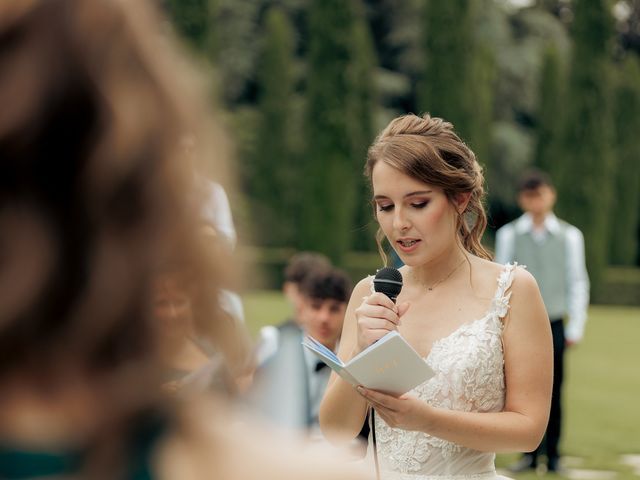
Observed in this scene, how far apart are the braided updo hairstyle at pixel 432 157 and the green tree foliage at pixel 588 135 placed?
28.1 meters

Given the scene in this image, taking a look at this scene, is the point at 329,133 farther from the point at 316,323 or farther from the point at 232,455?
the point at 232,455

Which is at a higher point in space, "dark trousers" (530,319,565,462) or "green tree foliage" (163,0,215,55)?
"green tree foliage" (163,0,215,55)

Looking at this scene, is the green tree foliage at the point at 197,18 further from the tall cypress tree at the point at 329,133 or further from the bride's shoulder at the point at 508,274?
the bride's shoulder at the point at 508,274

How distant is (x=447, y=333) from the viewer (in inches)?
124

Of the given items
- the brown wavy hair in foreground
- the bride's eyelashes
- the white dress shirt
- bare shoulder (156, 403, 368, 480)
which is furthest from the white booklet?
the white dress shirt

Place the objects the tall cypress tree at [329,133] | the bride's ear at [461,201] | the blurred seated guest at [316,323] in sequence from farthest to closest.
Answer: the tall cypress tree at [329,133] < the blurred seated guest at [316,323] < the bride's ear at [461,201]

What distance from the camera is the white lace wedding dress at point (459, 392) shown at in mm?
3078

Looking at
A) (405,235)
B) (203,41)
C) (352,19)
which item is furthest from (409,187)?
(352,19)

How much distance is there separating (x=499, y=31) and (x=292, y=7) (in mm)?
8381

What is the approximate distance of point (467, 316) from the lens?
3.17 m

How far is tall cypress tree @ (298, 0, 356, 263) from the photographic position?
98.5ft

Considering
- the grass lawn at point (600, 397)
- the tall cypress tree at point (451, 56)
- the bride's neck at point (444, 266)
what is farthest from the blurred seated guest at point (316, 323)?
the tall cypress tree at point (451, 56)

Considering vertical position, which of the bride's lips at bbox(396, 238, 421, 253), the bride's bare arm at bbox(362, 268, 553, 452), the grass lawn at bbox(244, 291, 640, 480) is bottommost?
the grass lawn at bbox(244, 291, 640, 480)

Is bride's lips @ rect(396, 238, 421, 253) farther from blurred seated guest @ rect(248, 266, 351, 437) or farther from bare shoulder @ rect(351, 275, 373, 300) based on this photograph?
blurred seated guest @ rect(248, 266, 351, 437)
